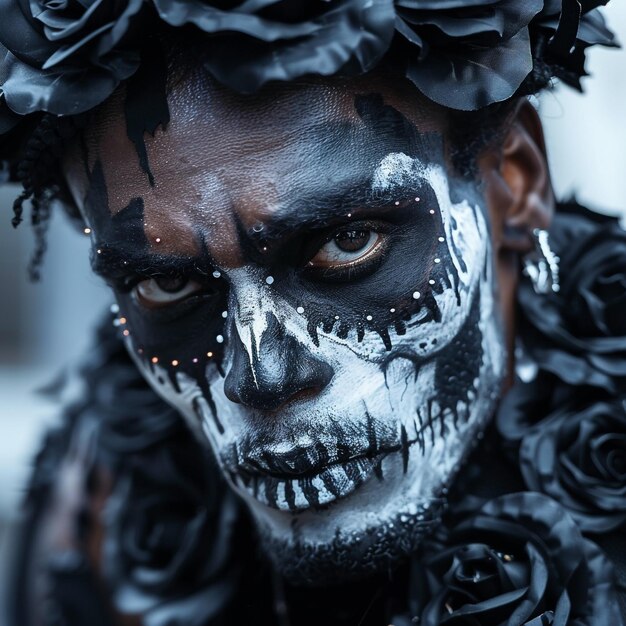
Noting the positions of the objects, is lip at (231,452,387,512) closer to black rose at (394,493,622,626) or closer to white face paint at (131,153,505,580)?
white face paint at (131,153,505,580)

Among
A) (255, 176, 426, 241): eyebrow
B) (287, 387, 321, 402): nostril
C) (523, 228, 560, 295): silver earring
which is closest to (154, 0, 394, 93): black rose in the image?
(255, 176, 426, 241): eyebrow

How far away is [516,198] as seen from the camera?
1861 millimetres

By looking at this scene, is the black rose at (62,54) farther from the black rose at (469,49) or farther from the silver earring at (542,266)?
the silver earring at (542,266)

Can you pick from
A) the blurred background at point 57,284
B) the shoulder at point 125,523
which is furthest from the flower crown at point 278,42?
the blurred background at point 57,284

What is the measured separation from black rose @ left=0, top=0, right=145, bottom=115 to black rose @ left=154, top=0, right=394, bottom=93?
0.33 ft

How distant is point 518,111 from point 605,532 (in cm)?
71

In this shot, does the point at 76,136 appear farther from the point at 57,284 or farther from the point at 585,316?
the point at 57,284

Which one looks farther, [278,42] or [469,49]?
[469,49]

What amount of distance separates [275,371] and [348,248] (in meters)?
0.21

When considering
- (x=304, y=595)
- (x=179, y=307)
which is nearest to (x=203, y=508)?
(x=304, y=595)

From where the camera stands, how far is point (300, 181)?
1.53m

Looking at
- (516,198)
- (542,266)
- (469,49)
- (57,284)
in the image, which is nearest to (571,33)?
(469,49)

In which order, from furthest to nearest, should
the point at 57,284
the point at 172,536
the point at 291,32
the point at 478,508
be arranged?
the point at 57,284
the point at 172,536
the point at 478,508
the point at 291,32

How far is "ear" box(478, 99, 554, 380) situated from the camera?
1815 millimetres
